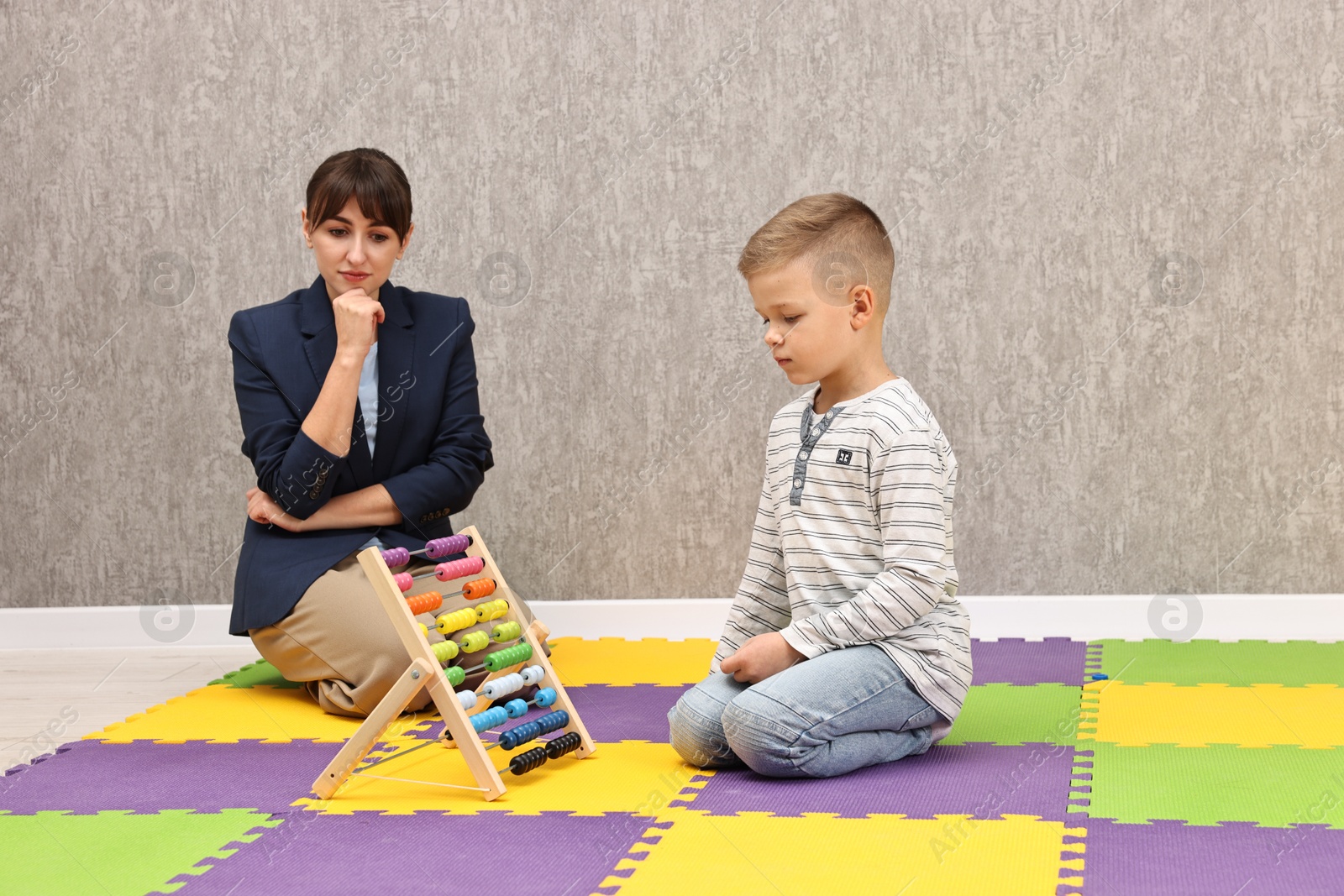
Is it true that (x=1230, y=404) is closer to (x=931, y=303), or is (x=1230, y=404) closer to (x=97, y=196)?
(x=931, y=303)

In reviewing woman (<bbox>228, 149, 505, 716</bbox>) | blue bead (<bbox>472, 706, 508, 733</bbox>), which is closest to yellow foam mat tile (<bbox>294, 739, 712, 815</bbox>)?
blue bead (<bbox>472, 706, 508, 733</bbox>)

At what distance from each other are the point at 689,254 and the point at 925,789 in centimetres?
192

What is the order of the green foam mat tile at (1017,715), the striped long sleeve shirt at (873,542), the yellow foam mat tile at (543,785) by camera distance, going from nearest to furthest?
1. the yellow foam mat tile at (543,785)
2. the striped long sleeve shirt at (873,542)
3. the green foam mat tile at (1017,715)

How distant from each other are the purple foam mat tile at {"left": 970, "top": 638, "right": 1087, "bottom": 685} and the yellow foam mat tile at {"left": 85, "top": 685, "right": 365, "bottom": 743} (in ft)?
4.42

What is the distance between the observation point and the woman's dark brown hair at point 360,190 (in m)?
2.82

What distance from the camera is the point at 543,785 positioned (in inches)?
85.6

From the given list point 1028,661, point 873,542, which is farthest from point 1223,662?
point 873,542

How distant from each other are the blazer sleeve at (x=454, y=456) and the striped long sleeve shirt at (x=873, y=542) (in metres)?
0.93

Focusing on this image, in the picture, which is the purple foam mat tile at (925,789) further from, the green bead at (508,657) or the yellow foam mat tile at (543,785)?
the green bead at (508,657)

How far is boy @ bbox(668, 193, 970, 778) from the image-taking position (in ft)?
6.98

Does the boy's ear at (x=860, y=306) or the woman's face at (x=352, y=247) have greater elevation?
the woman's face at (x=352, y=247)

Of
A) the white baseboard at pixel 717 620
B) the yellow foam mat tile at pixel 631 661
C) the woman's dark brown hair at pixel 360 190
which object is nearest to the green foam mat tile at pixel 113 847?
the yellow foam mat tile at pixel 631 661

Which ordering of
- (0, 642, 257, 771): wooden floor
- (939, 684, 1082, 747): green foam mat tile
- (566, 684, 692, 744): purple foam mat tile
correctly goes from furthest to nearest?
(0, 642, 257, 771): wooden floor
(566, 684, 692, 744): purple foam mat tile
(939, 684, 1082, 747): green foam mat tile

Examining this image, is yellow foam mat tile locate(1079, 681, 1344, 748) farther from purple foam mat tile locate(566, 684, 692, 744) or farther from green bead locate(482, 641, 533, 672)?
green bead locate(482, 641, 533, 672)
